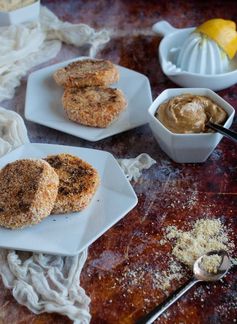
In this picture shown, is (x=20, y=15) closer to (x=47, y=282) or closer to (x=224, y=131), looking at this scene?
(x=224, y=131)

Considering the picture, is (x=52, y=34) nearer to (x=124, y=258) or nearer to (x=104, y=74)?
(x=104, y=74)

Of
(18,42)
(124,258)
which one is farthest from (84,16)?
(124,258)

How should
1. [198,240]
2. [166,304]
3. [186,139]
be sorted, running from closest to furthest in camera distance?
1. [166,304]
2. [198,240]
3. [186,139]

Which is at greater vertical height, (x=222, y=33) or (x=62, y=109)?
(x=222, y=33)

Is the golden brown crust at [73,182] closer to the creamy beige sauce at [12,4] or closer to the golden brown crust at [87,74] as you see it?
the golden brown crust at [87,74]

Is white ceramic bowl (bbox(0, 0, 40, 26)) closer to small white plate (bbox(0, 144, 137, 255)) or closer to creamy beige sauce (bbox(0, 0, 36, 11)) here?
creamy beige sauce (bbox(0, 0, 36, 11))

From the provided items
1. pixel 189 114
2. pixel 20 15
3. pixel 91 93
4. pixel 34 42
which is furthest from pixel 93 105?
pixel 20 15
